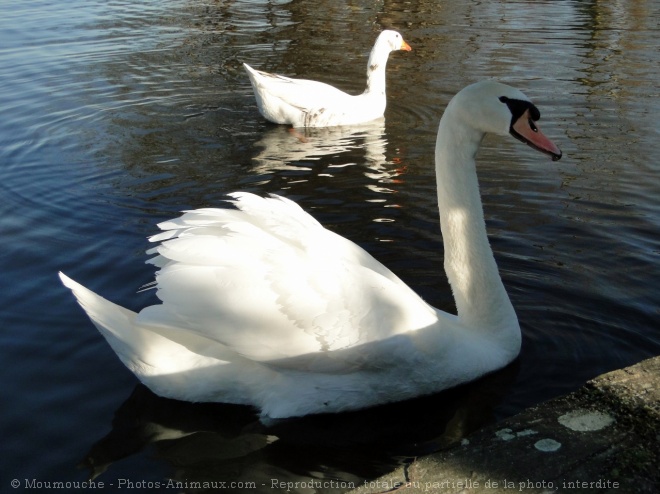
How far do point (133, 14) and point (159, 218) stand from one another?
12.1 m

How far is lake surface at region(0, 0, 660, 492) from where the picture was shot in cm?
424

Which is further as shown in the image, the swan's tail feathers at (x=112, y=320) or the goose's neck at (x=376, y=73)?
the goose's neck at (x=376, y=73)

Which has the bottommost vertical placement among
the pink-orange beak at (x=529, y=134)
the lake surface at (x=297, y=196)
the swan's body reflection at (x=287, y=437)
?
the swan's body reflection at (x=287, y=437)

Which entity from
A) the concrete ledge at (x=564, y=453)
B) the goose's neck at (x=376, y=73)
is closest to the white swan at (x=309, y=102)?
the goose's neck at (x=376, y=73)

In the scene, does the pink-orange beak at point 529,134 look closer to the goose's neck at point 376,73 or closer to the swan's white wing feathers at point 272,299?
the swan's white wing feathers at point 272,299

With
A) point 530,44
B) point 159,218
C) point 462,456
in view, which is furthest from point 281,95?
point 462,456

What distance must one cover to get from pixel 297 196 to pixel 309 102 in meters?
2.98

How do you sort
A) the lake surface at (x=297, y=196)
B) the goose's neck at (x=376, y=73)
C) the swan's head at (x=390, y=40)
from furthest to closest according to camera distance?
the swan's head at (x=390, y=40), the goose's neck at (x=376, y=73), the lake surface at (x=297, y=196)

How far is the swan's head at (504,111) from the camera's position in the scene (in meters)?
4.43

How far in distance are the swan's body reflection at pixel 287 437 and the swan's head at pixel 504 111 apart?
138 centimetres

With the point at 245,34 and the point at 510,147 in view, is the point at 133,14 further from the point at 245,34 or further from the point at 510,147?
the point at 510,147

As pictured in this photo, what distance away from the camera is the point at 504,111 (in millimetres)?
4430

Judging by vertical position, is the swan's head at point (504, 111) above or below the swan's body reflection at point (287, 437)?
above

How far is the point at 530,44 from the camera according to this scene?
1424 cm
